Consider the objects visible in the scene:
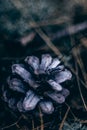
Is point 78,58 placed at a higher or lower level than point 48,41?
lower

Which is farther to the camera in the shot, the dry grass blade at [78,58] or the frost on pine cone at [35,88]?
the dry grass blade at [78,58]

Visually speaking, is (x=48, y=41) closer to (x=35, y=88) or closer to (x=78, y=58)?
(x=78, y=58)

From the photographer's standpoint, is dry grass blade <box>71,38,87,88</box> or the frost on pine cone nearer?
the frost on pine cone

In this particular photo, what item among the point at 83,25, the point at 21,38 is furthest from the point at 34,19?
the point at 83,25

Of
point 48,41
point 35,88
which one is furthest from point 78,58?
point 35,88

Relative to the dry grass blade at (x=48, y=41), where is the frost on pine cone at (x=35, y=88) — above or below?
below

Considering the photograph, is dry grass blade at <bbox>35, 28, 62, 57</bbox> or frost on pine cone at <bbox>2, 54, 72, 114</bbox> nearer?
frost on pine cone at <bbox>2, 54, 72, 114</bbox>

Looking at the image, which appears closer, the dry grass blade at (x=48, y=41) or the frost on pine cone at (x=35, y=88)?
the frost on pine cone at (x=35, y=88)

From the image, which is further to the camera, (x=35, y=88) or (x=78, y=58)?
(x=78, y=58)

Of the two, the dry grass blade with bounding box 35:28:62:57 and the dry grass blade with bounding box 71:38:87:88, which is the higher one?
the dry grass blade with bounding box 35:28:62:57
